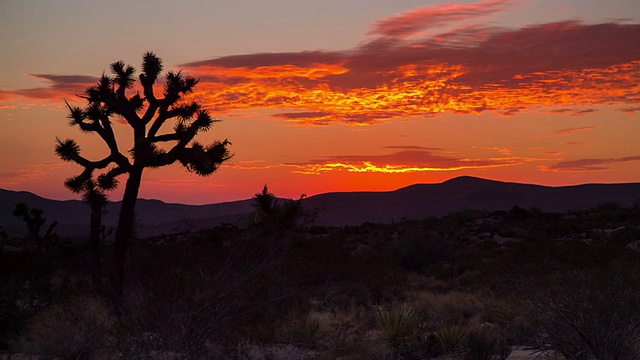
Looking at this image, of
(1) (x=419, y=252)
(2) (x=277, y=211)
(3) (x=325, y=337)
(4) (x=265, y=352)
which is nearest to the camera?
(4) (x=265, y=352)

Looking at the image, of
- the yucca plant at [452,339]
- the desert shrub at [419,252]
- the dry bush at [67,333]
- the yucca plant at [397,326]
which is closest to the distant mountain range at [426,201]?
the desert shrub at [419,252]

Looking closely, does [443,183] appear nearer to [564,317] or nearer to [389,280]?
[389,280]

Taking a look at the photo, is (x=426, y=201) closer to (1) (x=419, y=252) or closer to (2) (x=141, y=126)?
(1) (x=419, y=252)

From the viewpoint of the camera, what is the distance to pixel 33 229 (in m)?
42.8

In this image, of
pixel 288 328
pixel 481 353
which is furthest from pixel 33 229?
pixel 481 353

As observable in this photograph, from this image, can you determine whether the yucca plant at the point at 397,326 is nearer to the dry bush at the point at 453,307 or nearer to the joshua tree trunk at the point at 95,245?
the dry bush at the point at 453,307

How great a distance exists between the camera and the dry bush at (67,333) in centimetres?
944

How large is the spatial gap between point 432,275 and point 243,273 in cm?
2384

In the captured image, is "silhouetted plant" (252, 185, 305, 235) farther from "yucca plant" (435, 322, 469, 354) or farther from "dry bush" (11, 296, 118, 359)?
"yucca plant" (435, 322, 469, 354)

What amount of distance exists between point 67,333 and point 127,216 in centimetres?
763

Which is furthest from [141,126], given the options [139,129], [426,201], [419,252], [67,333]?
[426,201]

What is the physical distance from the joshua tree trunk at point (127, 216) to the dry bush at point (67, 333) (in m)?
2.70

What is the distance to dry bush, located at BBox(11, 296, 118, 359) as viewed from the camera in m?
9.44

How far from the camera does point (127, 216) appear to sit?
61.0 ft
